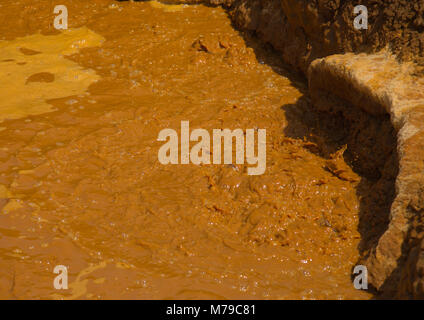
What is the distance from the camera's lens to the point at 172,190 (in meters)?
3.91

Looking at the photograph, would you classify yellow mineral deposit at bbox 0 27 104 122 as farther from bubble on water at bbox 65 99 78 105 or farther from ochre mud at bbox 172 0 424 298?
ochre mud at bbox 172 0 424 298

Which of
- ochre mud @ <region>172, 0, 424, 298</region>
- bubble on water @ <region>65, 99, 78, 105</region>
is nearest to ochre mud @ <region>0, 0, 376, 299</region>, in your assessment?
bubble on water @ <region>65, 99, 78, 105</region>

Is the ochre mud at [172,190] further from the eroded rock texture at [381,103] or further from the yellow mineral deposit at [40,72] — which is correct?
the eroded rock texture at [381,103]

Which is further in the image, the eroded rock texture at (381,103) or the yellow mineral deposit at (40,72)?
the yellow mineral deposit at (40,72)

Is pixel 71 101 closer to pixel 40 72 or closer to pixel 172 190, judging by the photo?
pixel 40 72

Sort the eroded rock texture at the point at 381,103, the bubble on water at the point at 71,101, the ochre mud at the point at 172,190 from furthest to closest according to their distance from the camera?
the bubble on water at the point at 71,101 → the ochre mud at the point at 172,190 → the eroded rock texture at the point at 381,103

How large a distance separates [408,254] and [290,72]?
10.00 feet

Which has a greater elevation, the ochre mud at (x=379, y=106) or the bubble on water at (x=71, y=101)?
the ochre mud at (x=379, y=106)

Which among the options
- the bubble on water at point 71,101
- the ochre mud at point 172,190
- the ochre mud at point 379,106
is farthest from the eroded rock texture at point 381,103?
the bubble on water at point 71,101

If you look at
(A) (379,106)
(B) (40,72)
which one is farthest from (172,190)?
(B) (40,72)

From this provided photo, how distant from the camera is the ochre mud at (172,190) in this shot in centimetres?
314

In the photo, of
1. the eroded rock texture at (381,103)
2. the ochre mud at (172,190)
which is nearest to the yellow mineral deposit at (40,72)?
the ochre mud at (172,190)

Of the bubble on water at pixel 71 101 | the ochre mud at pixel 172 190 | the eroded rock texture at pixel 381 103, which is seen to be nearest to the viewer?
the eroded rock texture at pixel 381 103

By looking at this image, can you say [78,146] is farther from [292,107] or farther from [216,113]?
[292,107]
